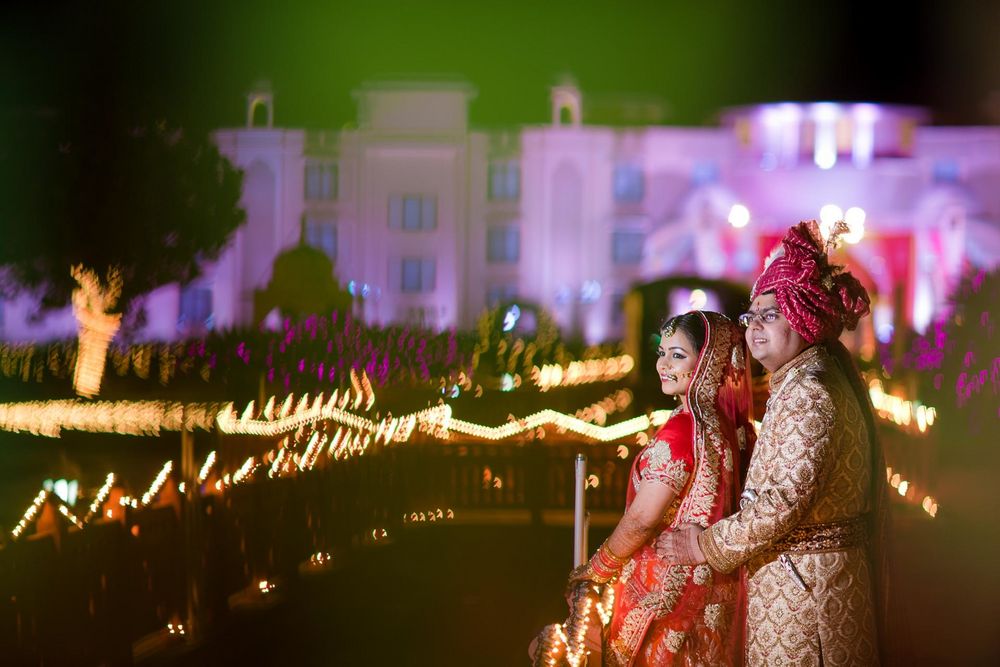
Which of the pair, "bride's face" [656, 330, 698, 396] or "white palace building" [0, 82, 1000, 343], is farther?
"white palace building" [0, 82, 1000, 343]

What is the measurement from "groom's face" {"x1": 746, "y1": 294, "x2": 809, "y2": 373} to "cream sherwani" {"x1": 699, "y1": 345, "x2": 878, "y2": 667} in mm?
33

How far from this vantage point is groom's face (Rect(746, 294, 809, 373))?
3.44 m

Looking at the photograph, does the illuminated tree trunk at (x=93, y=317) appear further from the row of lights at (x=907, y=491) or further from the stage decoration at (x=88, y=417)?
the row of lights at (x=907, y=491)

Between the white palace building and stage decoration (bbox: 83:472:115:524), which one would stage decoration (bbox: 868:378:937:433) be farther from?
the white palace building

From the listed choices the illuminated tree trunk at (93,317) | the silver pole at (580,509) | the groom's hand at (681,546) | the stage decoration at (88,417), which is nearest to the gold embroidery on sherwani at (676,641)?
the groom's hand at (681,546)

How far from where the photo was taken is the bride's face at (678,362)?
3.76 meters

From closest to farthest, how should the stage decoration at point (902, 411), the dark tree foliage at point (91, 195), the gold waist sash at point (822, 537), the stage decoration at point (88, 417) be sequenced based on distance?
the gold waist sash at point (822, 537) < the stage decoration at point (902, 411) < the stage decoration at point (88, 417) < the dark tree foliage at point (91, 195)

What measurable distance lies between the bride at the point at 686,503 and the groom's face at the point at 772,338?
0.79 feet

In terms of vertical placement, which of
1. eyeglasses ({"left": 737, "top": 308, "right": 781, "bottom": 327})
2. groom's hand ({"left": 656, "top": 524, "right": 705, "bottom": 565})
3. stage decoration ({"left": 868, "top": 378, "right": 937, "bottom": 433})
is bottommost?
stage decoration ({"left": 868, "top": 378, "right": 937, "bottom": 433})

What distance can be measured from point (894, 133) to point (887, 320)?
719 centimetres

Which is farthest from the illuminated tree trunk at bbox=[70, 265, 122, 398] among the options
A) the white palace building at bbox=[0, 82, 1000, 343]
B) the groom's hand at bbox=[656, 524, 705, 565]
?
the groom's hand at bbox=[656, 524, 705, 565]

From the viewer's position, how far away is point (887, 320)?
122 ft

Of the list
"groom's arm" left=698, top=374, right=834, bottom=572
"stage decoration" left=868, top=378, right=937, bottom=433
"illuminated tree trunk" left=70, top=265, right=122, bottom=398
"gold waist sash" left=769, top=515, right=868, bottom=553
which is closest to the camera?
"groom's arm" left=698, top=374, right=834, bottom=572

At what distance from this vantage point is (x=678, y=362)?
3.78m
